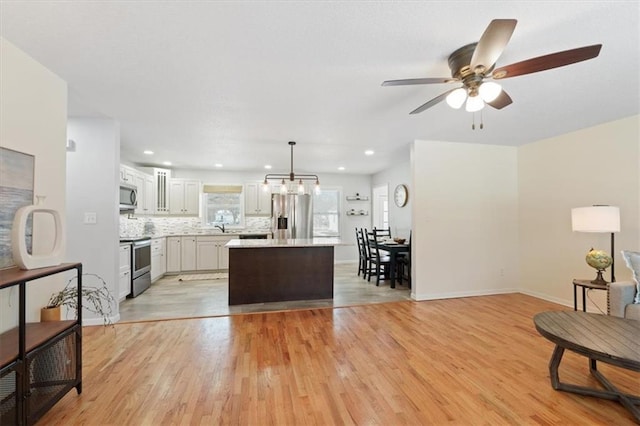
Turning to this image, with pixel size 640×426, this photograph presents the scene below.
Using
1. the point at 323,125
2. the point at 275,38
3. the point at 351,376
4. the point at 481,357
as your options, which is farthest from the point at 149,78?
the point at 481,357

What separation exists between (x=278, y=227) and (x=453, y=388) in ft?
16.5

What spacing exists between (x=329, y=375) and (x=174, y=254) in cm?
505

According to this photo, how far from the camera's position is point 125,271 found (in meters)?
4.15

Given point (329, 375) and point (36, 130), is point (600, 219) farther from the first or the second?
point (36, 130)

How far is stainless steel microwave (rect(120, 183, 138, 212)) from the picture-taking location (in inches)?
171

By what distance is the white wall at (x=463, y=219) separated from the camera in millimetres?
4355

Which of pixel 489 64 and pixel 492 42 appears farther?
pixel 489 64

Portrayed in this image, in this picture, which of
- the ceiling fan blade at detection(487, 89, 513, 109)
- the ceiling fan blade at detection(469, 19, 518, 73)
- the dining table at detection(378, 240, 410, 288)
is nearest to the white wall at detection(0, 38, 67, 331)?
the ceiling fan blade at detection(469, 19, 518, 73)

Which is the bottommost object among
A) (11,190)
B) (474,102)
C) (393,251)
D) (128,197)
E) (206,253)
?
(206,253)

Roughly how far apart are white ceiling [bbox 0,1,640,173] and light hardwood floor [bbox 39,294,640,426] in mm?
2420

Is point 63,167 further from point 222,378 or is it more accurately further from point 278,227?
point 278,227

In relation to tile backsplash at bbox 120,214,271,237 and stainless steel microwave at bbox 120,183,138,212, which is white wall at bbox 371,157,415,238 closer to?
tile backsplash at bbox 120,214,271,237

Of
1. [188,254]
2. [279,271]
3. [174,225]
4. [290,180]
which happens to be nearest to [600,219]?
[290,180]

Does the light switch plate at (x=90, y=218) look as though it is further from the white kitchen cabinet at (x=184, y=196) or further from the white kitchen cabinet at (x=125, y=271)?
the white kitchen cabinet at (x=184, y=196)
